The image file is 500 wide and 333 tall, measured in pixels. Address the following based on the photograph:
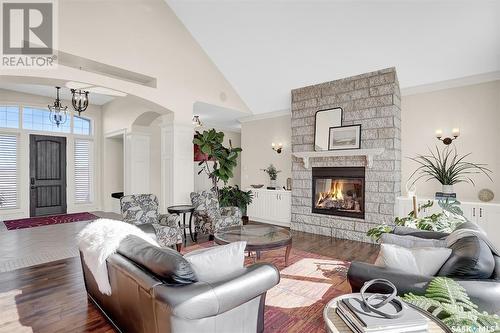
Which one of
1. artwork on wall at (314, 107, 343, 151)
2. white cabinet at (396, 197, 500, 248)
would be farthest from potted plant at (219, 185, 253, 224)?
white cabinet at (396, 197, 500, 248)

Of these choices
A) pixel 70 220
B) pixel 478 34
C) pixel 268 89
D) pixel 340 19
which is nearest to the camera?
pixel 478 34

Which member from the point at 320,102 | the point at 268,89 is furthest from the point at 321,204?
the point at 268,89

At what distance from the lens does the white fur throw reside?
1992 millimetres

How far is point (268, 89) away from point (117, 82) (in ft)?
10.6

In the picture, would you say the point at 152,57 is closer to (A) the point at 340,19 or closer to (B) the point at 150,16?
(B) the point at 150,16

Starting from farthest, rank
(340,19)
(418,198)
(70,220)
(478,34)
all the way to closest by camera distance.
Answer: (70,220) < (418,198) < (340,19) < (478,34)

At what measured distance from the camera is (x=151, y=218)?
14.1 ft

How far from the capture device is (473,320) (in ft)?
3.80

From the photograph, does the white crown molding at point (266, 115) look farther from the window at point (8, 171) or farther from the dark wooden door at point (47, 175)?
the window at point (8, 171)

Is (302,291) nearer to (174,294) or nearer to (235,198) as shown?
(174,294)

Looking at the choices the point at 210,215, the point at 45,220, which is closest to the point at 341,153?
the point at 210,215

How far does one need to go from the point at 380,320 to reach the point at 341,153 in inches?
170

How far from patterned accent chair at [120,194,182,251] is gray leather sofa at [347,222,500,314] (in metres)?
2.94

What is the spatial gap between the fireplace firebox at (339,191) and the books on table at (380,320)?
4137mm
